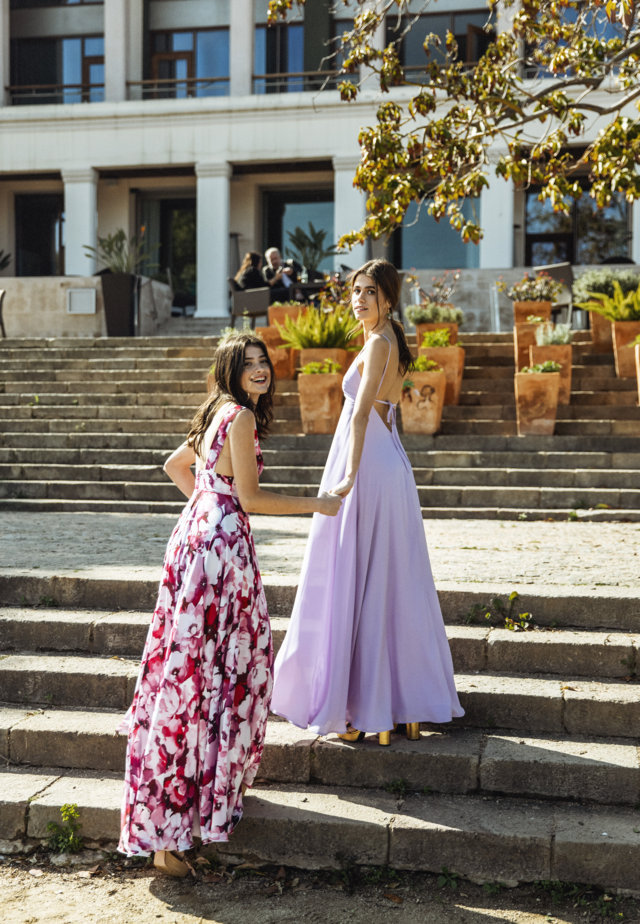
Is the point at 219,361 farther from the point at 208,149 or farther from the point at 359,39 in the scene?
the point at 208,149

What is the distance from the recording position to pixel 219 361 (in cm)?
350

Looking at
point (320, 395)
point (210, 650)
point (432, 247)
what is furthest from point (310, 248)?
point (210, 650)

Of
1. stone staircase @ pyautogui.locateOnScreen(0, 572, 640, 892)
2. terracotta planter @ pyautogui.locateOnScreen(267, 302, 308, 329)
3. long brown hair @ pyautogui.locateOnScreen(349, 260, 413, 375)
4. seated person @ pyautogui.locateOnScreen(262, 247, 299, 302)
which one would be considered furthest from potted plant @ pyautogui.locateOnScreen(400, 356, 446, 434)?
long brown hair @ pyautogui.locateOnScreen(349, 260, 413, 375)

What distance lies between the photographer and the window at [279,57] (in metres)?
21.6

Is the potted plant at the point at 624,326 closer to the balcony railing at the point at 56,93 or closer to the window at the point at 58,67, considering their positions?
the balcony railing at the point at 56,93

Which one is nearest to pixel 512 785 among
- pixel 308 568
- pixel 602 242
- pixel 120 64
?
pixel 308 568

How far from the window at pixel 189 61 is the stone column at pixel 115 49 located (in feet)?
2.68

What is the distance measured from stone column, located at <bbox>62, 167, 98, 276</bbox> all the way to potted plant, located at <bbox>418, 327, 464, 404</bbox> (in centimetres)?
1313

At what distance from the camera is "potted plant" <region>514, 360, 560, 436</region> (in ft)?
29.5

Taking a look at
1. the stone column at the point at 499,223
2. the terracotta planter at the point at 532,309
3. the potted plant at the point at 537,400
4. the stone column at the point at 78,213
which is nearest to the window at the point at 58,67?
the stone column at the point at 78,213

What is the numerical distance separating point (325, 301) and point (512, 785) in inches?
304

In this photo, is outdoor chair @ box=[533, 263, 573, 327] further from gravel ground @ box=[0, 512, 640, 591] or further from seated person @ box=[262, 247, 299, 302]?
gravel ground @ box=[0, 512, 640, 591]

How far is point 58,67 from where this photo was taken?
2281 centimetres

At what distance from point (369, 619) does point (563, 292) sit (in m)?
9.39
